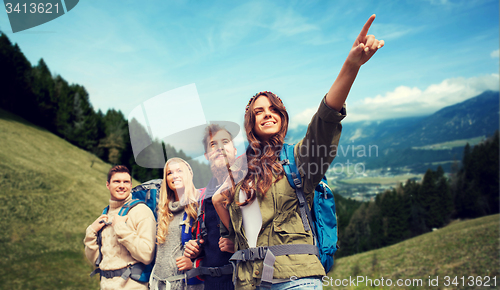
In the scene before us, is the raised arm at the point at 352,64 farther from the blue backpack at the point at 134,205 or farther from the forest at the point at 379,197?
the forest at the point at 379,197

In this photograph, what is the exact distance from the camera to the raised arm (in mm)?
1740

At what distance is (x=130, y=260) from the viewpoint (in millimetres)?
4332

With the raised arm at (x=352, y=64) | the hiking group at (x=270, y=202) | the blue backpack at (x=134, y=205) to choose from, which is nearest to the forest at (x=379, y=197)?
the blue backpack at (x=134, y=205)

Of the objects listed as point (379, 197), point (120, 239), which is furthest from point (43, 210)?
point (379, 197)

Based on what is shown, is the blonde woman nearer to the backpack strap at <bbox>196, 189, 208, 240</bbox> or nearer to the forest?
the backpack strap at <bbox>196, 189, 208, 240</bbox>

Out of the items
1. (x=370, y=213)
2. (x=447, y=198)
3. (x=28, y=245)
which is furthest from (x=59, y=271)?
(x=447, y=198)

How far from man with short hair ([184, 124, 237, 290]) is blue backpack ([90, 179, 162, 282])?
36.8 inches

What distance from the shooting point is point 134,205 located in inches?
178

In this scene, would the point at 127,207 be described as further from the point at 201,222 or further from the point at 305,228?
the point at 305,228

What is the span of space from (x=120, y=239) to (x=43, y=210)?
29.6 metres

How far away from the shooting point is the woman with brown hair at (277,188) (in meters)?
1.94

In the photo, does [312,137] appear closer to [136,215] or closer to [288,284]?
[288,284]

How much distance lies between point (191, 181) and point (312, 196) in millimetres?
2309

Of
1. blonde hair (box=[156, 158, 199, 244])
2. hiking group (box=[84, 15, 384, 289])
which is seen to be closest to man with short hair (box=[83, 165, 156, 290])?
blonde hair (box=[156, 158, 199, 244])
